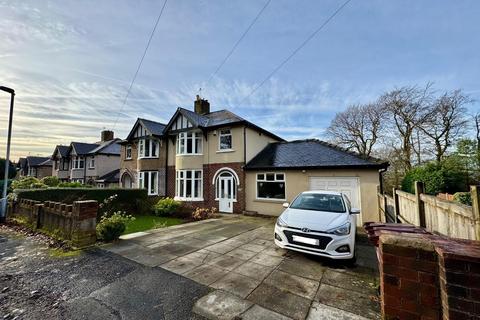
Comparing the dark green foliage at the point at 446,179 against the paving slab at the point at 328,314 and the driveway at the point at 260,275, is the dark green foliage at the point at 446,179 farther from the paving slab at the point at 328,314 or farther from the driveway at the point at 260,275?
the paving slab at the point at 328,314

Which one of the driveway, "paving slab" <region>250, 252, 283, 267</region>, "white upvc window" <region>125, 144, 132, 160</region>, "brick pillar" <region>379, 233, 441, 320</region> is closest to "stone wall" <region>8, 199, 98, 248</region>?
the driveway

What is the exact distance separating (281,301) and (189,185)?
1272cm

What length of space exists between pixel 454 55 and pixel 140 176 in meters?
21.5

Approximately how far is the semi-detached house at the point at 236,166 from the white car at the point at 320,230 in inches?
187

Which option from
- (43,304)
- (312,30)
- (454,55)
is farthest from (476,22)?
(43,304)

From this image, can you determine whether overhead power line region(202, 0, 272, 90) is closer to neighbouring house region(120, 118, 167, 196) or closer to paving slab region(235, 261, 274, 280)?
paving slab region(235, 261, 274, 280)

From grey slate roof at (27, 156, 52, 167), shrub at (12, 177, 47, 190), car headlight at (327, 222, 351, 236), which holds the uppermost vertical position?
grey slate roof at (27, 156, 52, 167)

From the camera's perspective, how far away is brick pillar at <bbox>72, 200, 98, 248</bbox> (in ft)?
20.1

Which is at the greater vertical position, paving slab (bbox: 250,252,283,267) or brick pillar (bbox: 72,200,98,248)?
brick pillar (bbox: 72,200,98,248)

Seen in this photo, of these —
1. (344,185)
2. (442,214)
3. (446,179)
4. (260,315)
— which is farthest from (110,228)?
(446,179)

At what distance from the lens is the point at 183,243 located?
263 inches

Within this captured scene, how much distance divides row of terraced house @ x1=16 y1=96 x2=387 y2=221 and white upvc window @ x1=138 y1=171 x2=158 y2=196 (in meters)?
0.08

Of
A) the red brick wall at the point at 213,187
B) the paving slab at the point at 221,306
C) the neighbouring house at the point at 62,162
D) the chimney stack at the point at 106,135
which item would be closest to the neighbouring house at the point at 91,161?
the neighbouring house at the point at 62,162

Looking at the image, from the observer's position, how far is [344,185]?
10.5 meters
